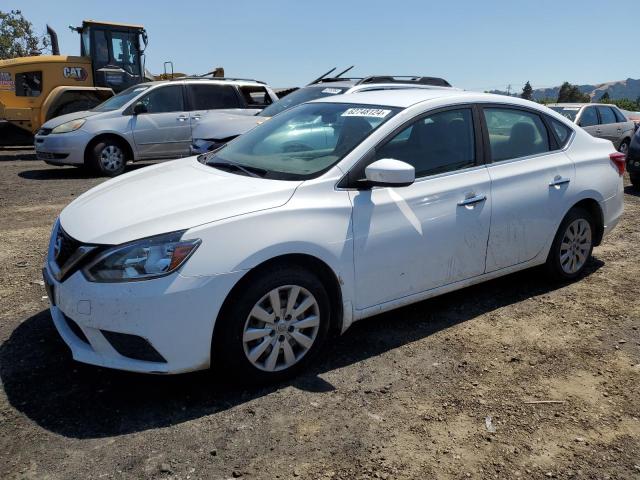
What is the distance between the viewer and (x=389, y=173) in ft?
10.7

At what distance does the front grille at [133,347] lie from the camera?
2801 millimetres

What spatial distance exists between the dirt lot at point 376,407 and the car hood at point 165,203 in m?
0.90

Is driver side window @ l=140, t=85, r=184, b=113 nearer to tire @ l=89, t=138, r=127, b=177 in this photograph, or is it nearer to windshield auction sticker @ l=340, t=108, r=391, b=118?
tire @ l=89, t=138, r=127, b=177

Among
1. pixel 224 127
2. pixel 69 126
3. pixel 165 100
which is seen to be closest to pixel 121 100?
pixel 165 100

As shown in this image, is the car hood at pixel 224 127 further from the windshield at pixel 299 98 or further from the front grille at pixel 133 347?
the front grille at pixel 133 347

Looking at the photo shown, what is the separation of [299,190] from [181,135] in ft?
27.3

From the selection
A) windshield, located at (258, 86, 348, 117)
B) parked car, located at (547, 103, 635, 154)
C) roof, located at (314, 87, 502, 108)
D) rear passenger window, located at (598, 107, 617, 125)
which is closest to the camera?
roof, located at (314, 87, 502, 108)

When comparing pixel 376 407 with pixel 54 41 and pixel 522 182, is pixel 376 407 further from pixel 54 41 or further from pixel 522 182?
pixel 54 41

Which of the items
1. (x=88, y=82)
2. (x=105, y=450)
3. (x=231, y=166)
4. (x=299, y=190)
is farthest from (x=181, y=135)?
(x=105, y=450)

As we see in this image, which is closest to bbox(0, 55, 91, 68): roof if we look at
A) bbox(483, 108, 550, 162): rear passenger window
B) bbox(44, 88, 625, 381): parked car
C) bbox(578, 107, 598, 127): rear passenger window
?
bbox(44, 88, 625, 381): parked car

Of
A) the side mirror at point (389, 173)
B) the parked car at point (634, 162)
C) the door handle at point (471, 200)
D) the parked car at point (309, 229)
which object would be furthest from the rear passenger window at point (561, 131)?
the parked car at point (634, 162)

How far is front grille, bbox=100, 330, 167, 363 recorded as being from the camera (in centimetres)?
280

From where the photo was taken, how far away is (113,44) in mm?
14242

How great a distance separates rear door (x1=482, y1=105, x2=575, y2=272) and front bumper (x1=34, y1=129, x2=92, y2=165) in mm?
8162
